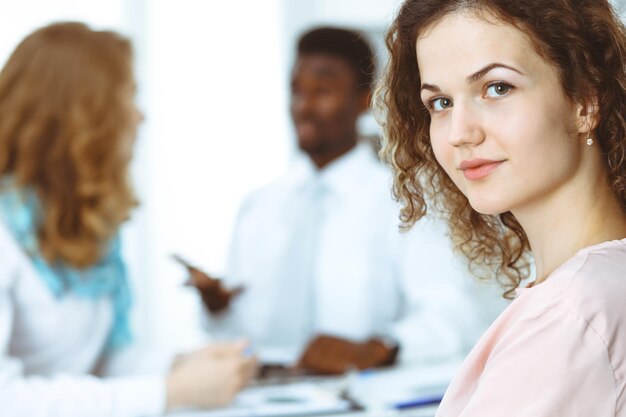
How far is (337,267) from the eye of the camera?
280cm

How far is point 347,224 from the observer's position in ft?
9.22

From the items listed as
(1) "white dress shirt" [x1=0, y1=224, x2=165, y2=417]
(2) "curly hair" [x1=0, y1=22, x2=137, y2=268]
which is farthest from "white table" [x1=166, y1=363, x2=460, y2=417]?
(2) "curly hair" [x1=0, y1=22, x2=137, y2=268]

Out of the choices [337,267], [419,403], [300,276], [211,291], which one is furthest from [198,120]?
[419,403]

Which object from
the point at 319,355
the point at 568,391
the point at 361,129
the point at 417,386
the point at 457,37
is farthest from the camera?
the point at 361,129

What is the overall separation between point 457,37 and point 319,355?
1.29 metres

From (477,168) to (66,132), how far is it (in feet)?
3.90

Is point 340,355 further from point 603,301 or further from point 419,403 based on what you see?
point 603,301

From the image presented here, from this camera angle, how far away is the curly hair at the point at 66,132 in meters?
1.90

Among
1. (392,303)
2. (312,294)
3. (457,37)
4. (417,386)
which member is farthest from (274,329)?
(457,37)

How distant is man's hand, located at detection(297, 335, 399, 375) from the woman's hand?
296mm

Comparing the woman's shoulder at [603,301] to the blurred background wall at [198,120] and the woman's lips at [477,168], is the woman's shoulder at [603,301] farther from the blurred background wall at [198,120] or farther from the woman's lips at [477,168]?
the blurred background wall at [198,120]

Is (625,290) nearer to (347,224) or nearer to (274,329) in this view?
(347,224)

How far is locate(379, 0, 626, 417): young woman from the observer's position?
0.88 metres

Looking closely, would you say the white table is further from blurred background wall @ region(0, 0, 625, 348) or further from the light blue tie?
blurred background wall @ region(0, 0, 625, 348)
